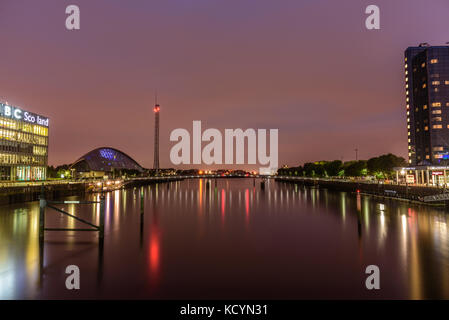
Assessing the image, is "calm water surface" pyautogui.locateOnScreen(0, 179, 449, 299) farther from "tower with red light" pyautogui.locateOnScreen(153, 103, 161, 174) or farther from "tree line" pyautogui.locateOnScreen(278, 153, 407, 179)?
"tower with red light" pyautogui.locateOnScreen(153, 103, 161, 174)

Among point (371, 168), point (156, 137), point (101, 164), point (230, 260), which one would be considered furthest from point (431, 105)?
point (101, 164)

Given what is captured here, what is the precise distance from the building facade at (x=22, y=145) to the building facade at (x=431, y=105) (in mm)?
133180

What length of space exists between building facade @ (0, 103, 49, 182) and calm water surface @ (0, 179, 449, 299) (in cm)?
4999

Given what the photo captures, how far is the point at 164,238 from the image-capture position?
22781 millimetres

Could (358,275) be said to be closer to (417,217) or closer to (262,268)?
(262,268)

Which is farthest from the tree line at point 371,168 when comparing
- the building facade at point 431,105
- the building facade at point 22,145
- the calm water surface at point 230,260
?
the building facade at point 22,145

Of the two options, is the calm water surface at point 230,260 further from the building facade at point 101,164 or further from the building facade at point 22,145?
the building facade at point 101,164

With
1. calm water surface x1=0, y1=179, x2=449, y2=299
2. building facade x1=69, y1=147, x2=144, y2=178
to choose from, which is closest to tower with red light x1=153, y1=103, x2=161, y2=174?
building facade x1=69, y1=147, x2=144, y2=178

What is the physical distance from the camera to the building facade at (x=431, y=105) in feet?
373

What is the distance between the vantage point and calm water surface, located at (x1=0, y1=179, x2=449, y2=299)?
11922 millimetres

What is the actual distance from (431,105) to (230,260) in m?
132

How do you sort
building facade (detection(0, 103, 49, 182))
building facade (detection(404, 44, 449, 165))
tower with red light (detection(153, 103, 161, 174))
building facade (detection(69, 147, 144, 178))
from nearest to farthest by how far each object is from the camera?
1. building facade (detection(0, 103, 49, 182))
2. building facade (detection(404, 44, 449, 165))
3. building facade (detection(69, 147, 144, 178))
4. tower with red light (detection(153, 103, 161, 174))

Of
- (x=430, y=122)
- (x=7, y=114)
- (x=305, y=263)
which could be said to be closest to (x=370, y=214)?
(x=305, y=263)

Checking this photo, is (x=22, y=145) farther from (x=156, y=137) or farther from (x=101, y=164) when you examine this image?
(x=156, y=137)
